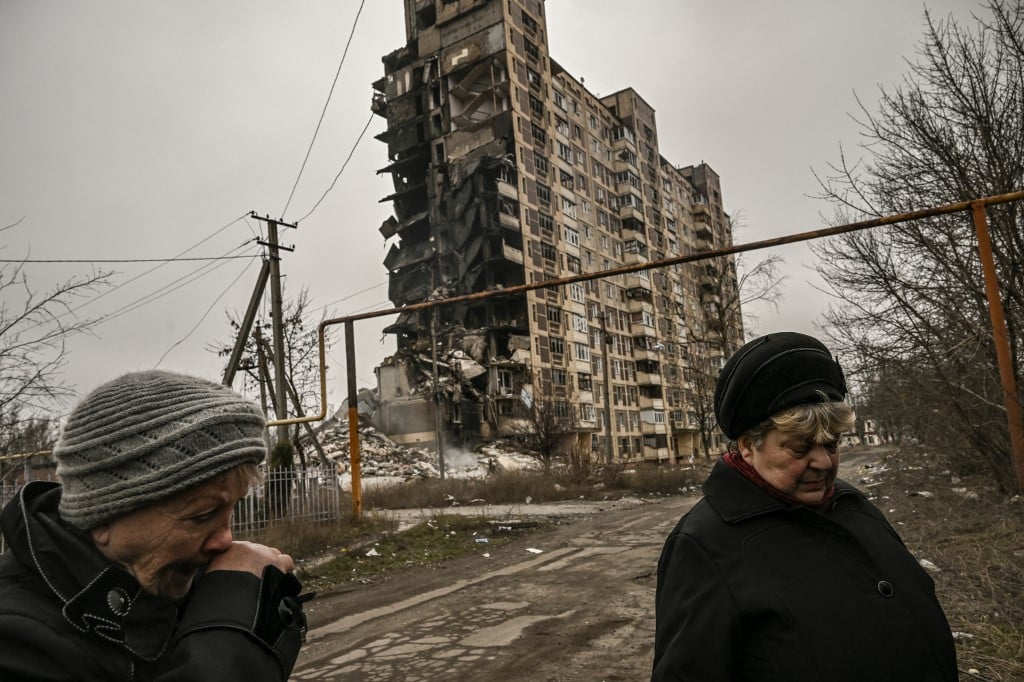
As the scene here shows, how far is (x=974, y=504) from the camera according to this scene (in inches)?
352

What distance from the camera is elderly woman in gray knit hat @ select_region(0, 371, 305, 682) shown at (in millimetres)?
1120

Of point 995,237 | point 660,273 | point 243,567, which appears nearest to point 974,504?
point 995,237

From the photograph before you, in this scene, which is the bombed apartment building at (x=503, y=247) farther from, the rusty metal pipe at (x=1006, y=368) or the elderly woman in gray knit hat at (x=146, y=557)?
the elderly woman in gray knit hat at (x=146, y=557)

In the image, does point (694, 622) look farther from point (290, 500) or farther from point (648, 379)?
point (648, 379)

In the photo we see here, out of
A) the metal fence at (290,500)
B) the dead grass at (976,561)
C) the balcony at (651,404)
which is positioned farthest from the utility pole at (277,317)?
the balcony at (651,404)

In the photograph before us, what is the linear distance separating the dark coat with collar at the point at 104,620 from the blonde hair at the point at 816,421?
1.39 meters

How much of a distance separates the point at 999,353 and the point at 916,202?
4448mm

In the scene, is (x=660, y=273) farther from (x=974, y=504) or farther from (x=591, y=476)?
(x=974, y=504)

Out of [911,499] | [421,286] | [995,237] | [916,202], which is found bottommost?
[911,499]

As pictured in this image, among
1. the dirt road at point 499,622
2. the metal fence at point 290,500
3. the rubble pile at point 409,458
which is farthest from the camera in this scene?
the rubble pile at point 409,458

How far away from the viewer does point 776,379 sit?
1.94 m

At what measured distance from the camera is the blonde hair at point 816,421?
6.20ft

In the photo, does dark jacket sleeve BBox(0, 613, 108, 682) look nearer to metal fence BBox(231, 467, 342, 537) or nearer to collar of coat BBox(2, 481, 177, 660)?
collar of coat BBox(2, 481, 177, 660)

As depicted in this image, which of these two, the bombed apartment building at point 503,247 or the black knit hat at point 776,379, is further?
the bombed apartment building at point 503,247
